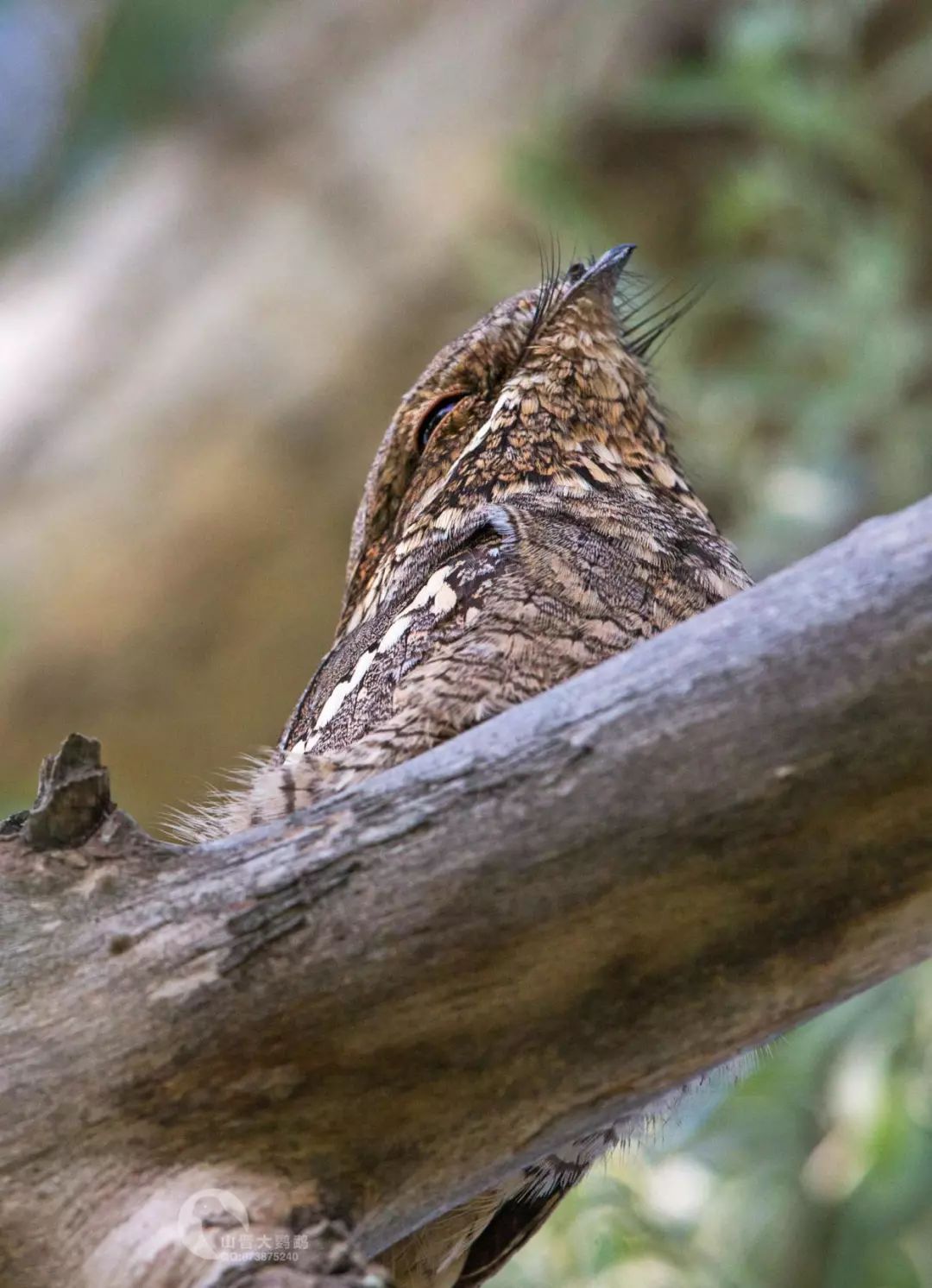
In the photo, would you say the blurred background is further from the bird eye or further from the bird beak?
the bird eye

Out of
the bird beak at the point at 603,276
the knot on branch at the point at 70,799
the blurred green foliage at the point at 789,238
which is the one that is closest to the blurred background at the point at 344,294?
the blurred green foliage at the point at 789,238

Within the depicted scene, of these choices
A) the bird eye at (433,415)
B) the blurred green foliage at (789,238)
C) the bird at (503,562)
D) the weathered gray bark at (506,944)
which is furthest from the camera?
the blurred green foliage at (789,238)

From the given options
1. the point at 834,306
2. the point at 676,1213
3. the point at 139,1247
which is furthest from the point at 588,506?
the point at 834,306

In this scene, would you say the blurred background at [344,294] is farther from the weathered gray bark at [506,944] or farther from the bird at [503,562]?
the weathered gray bark at [506,944]

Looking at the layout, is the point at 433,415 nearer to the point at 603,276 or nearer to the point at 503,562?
the point at 603,276

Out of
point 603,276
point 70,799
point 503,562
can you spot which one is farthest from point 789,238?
point 70,799

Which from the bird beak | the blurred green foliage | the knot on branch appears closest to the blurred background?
the blurred green foliage

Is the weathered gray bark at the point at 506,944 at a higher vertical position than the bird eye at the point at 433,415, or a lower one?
lower
